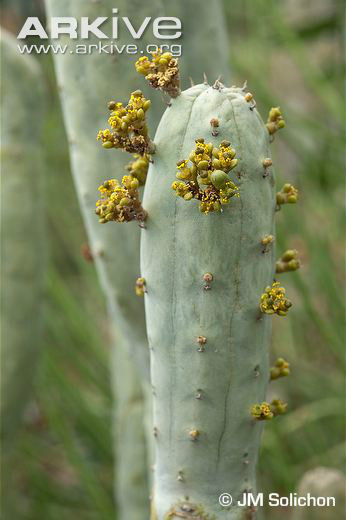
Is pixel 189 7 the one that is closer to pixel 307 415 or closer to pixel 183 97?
pixel 183 97

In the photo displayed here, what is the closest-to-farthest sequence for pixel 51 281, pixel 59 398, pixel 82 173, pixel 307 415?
pixel 82 173
pixel 51 281
pixel 307 415
pixel 59 398

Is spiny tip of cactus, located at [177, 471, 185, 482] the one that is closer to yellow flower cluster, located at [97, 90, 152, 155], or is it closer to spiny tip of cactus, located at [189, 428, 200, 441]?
spiny tip of cactus, located at [189, 428, 200, 441]

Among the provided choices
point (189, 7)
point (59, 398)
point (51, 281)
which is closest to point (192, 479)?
point (189, 7)

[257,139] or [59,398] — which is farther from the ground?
[59,398]

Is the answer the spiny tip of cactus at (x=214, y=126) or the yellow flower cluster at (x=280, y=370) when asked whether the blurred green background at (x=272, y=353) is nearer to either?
the yellow flower cluster at (x=280, y=370)

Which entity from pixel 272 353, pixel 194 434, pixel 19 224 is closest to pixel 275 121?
pixel 194 434

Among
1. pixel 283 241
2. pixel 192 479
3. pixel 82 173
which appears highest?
pixel 283 241

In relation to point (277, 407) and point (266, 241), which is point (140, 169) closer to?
point (266, 241)
